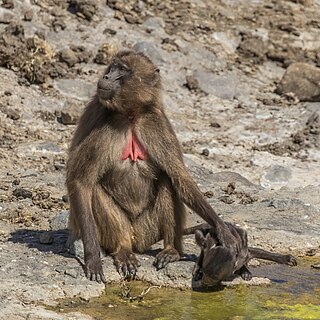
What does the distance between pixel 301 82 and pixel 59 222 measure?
566 cm

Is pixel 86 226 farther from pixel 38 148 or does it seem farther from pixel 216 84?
pixel 216 84

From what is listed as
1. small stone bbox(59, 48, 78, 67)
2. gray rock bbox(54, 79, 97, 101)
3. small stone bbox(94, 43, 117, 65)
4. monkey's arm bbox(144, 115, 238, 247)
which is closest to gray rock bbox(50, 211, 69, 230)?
monkey's arm bbox(144, 115, 238, 247)

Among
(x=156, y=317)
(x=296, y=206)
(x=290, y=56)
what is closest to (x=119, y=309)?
(x=156, y=317)

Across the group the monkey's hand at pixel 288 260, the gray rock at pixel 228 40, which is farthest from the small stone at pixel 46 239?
the gray rock at pixel 228 40

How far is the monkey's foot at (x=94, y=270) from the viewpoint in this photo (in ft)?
22.5

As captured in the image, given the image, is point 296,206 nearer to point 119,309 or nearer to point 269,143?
point 269,143

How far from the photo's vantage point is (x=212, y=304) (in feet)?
22.3

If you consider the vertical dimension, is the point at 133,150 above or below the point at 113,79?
below

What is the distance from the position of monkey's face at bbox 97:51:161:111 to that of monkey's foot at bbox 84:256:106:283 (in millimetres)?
1169

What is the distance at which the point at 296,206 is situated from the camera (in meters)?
9.40

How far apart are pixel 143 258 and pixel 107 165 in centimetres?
79

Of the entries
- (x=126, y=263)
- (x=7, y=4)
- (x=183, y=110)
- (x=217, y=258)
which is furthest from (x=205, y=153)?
(x=217, y=258)

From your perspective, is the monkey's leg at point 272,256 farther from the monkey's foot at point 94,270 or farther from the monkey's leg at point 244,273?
the monkey's foot at point 94,270

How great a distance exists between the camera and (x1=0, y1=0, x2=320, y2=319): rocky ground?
789 cm
